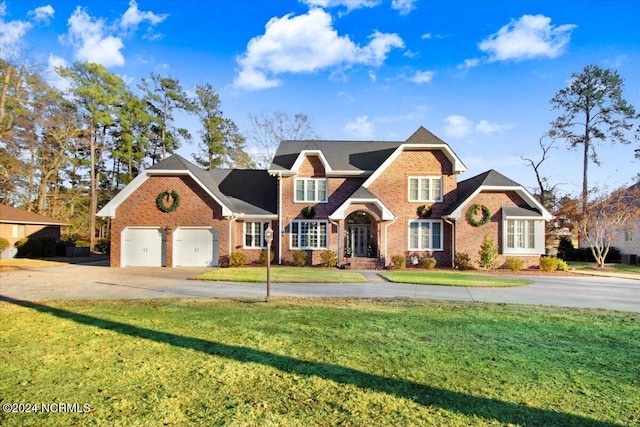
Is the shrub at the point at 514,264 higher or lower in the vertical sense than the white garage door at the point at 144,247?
lower

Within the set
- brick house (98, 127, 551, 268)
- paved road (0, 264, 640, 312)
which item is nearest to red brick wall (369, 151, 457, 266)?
brick house (98, 127, 551, 268)

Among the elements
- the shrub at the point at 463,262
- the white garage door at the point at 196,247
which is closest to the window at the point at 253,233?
the white garage door at the point at 196,247

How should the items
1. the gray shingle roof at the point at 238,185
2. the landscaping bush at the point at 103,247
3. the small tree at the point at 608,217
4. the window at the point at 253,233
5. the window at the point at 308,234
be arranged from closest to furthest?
1. the gray shingle roof at the point at 238,185
2. the window at the point at 308,234
3. the window at the point at 253,233
4. the small tree at the point at 608,217
5. the landscaping bush at the point at 103,247

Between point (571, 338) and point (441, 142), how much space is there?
16671 millimetres

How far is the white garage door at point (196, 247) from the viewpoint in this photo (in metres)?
21.4

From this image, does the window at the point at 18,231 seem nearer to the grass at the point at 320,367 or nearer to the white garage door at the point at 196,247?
the white garage door at the point at 196,247

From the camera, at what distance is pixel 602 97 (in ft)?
112

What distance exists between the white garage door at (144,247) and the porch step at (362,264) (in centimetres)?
1091

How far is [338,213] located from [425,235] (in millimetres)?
5746

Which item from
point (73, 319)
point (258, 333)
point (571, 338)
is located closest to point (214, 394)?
point (258, 333)

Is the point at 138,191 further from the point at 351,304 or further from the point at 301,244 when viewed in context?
the point at 351,304

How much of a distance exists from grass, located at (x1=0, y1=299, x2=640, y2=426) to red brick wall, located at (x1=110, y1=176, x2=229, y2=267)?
40.4 feet

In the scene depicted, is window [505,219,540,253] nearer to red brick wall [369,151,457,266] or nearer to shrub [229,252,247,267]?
red brick wall [369,151,457,266]

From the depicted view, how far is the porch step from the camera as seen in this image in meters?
21.0
